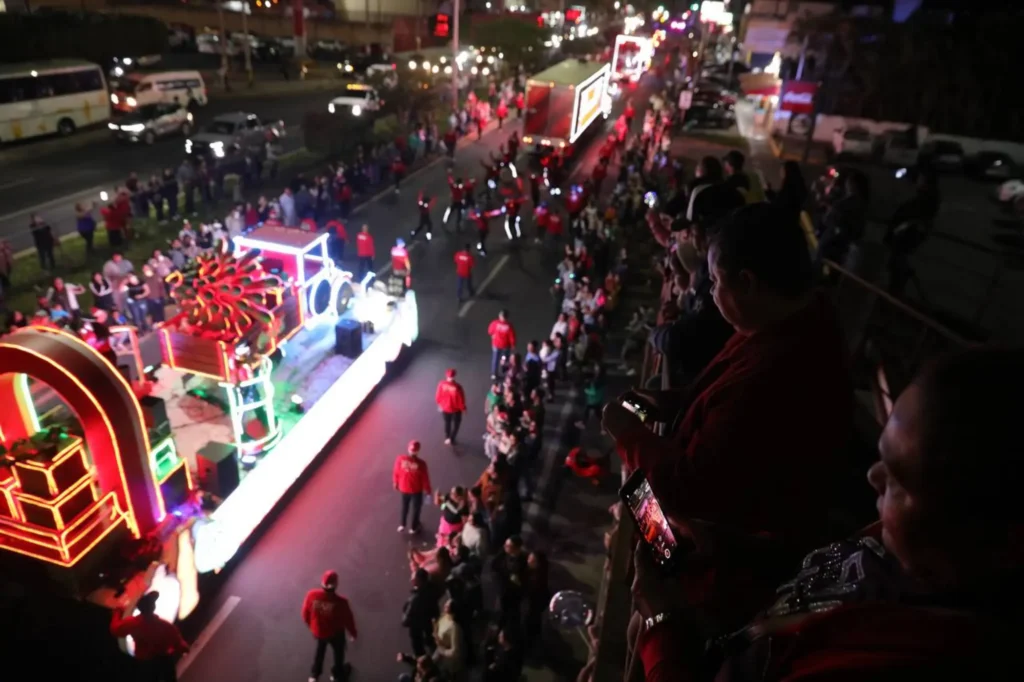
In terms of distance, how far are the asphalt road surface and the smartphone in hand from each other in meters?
20.7

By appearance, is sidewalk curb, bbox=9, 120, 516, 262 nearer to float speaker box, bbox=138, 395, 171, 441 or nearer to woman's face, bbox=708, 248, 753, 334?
float speaker box, bbox=138, 395, 171, 441

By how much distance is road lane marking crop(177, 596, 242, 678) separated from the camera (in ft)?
25.9

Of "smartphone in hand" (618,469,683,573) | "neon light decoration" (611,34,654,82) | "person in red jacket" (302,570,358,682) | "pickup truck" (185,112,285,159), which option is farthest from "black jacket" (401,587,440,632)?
"neon light decoration" (611,34,654,82)

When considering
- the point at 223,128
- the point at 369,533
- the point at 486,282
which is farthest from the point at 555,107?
the point at 369,533

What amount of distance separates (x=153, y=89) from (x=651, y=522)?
35810mm

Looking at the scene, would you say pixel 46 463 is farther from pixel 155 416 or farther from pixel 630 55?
pixel 630 55

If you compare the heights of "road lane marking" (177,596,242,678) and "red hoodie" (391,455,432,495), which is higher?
"red hoodie" (391,455,432,495)

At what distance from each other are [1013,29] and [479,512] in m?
24.6

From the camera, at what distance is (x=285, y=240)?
469 inches

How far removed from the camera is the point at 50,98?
87.0 feet

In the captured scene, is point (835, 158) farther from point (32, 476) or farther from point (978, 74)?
point (32, 476)

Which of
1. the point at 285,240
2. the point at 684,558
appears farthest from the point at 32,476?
the point at 684,558

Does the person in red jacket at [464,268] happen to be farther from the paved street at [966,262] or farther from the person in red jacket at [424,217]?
the paved street at [966,262]

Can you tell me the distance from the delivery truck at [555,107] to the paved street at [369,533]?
47.7 feet
